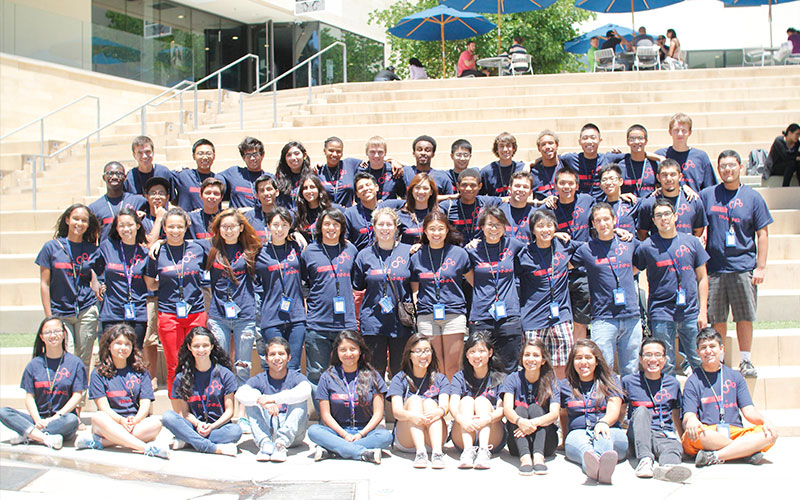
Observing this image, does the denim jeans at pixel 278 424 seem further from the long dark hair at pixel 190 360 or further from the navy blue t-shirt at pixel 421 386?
the navy blue t-shirt at pixel 421 386

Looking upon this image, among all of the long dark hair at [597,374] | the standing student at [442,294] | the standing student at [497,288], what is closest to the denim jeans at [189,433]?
the standing student at [442,294]

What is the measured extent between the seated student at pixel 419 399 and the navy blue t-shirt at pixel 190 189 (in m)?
2.88

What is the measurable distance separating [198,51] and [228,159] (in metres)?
11.4

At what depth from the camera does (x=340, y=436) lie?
581 cm

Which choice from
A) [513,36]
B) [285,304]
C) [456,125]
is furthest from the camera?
[513,36]

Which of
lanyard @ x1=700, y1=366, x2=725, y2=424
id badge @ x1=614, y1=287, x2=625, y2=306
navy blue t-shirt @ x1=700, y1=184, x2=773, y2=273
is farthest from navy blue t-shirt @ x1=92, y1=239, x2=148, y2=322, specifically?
navy blue t-shirt @ x1=700, y1=184, x2=773, y2=273

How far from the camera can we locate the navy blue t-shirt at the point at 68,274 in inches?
261

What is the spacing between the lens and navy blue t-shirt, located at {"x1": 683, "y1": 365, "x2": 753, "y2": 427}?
17.8 feet

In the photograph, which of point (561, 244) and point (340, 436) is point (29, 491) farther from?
point (561, 244)

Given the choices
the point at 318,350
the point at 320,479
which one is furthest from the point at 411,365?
the point at 320,479

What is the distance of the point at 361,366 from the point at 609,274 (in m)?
2.13

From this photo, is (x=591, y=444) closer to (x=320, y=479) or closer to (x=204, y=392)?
(x=320, y=479)

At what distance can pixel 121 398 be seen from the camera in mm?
6062

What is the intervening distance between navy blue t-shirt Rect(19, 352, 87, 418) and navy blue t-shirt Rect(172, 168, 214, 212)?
197cm
